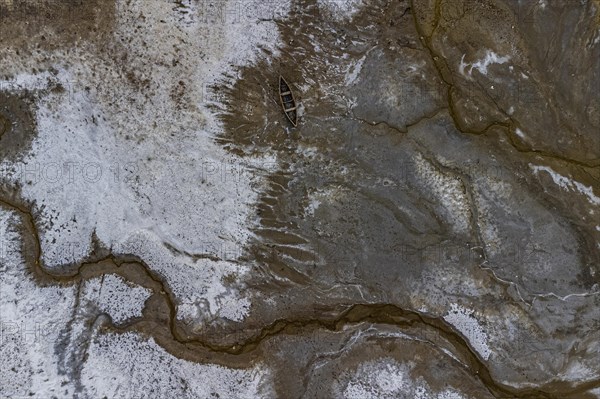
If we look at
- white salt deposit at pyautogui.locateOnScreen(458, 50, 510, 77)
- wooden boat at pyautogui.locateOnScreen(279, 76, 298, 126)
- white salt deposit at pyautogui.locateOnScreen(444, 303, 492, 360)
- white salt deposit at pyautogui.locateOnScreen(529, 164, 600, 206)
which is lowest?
white salt deposit at pyautogui.locateOnScreen(444, 303, 492, 360)

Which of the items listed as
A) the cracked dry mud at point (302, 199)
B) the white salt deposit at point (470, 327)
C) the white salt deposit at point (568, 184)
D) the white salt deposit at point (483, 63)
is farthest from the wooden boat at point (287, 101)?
the white salt deposit at point (470, 327)

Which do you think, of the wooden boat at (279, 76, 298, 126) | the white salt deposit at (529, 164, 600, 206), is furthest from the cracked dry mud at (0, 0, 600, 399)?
the wooden boat at (279, 76, 298, 126)

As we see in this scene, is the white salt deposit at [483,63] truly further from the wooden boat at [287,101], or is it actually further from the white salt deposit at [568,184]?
the wooden boat at [287,101]

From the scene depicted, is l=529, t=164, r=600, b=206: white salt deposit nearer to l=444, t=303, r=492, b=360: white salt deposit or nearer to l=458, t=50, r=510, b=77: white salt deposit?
l=458, t=50, r=510, b=77: white salt deposit

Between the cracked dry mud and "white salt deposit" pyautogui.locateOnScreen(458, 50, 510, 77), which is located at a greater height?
"white salt deposit" pyautogui.locateOnScreen(458, 50, 510, 77)

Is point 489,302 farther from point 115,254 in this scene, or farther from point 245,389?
point 115,254

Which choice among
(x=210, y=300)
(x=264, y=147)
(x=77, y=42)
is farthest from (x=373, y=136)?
(x=77, y=42)
